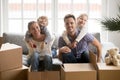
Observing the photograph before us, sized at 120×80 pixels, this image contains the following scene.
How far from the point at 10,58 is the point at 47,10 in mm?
1990

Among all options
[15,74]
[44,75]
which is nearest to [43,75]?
[44,75]

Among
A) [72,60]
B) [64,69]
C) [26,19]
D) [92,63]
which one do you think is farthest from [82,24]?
[26,19]

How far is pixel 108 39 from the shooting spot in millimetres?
4605

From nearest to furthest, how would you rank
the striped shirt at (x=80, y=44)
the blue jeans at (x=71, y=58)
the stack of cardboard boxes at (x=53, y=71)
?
the stack of cardboard boxes at (x=53, y=71) → the blue jeans at (x=71, y=58) → the striped shirt at (x=80, y=44)

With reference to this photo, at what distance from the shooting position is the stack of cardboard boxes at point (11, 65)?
8.89 feet

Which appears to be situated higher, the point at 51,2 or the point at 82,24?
the point at 51,2

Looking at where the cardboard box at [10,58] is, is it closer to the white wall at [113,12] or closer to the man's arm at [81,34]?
the man's arm at [81,34]

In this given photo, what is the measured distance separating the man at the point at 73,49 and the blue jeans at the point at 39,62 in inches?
7.4

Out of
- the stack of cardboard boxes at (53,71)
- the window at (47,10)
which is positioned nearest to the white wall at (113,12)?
the window at (47,10)

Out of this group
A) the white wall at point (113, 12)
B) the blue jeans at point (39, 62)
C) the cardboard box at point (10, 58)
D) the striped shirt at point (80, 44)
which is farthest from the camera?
the white wall at point (113, 12)

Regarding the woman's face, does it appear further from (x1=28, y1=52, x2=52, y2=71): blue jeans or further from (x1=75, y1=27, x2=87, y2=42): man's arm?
(x1=75, y1=27, x2=87, y2=42): man's arm

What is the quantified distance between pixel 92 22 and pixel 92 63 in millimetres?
1951

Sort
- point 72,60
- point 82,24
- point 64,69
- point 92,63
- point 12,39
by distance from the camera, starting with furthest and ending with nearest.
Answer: point 12,39
point 82,24
point 72,60
point 92,63
point 64,69

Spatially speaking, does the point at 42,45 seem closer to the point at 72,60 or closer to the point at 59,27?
the point at 72,60
